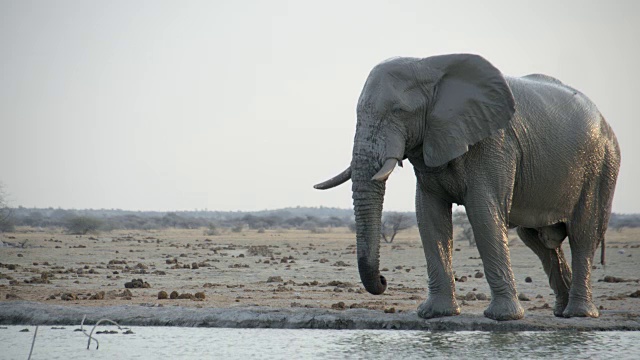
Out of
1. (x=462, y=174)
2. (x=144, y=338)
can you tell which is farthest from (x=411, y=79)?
(x=144, y=338)

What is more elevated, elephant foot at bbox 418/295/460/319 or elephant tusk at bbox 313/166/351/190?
elephant tusk at bbox 313/166/351/190

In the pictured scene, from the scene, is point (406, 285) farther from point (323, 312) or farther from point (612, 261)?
point (612, 261)

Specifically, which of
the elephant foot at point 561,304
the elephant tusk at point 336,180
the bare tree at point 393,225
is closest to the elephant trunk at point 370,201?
the elephant tusk at point 336,180

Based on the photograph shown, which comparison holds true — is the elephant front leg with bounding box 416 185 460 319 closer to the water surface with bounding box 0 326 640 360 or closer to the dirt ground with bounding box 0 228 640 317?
the water surface with bounding box 0 326 640 360

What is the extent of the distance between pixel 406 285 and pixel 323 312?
27.8ft

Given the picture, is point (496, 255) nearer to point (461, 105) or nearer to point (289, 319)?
point (461, 105)

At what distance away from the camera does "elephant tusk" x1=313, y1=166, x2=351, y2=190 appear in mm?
11688

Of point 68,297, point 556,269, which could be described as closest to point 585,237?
point 556,269

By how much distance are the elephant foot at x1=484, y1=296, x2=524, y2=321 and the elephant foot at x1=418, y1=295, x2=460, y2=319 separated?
67 cm

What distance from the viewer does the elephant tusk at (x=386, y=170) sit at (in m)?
10.7

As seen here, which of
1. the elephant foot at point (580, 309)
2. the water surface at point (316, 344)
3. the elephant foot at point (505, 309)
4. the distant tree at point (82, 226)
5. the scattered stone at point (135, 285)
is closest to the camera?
the water surface at point (316, 344)

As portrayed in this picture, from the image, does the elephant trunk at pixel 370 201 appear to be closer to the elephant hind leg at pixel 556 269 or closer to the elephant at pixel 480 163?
the elephant at pixel 480 163

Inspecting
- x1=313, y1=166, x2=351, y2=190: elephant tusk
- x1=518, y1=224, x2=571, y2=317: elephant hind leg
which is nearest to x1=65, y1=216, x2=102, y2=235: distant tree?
x1=518, y1=224, x2=571, y2=317: elephant hind leg

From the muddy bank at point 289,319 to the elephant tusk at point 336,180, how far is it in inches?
72.3
